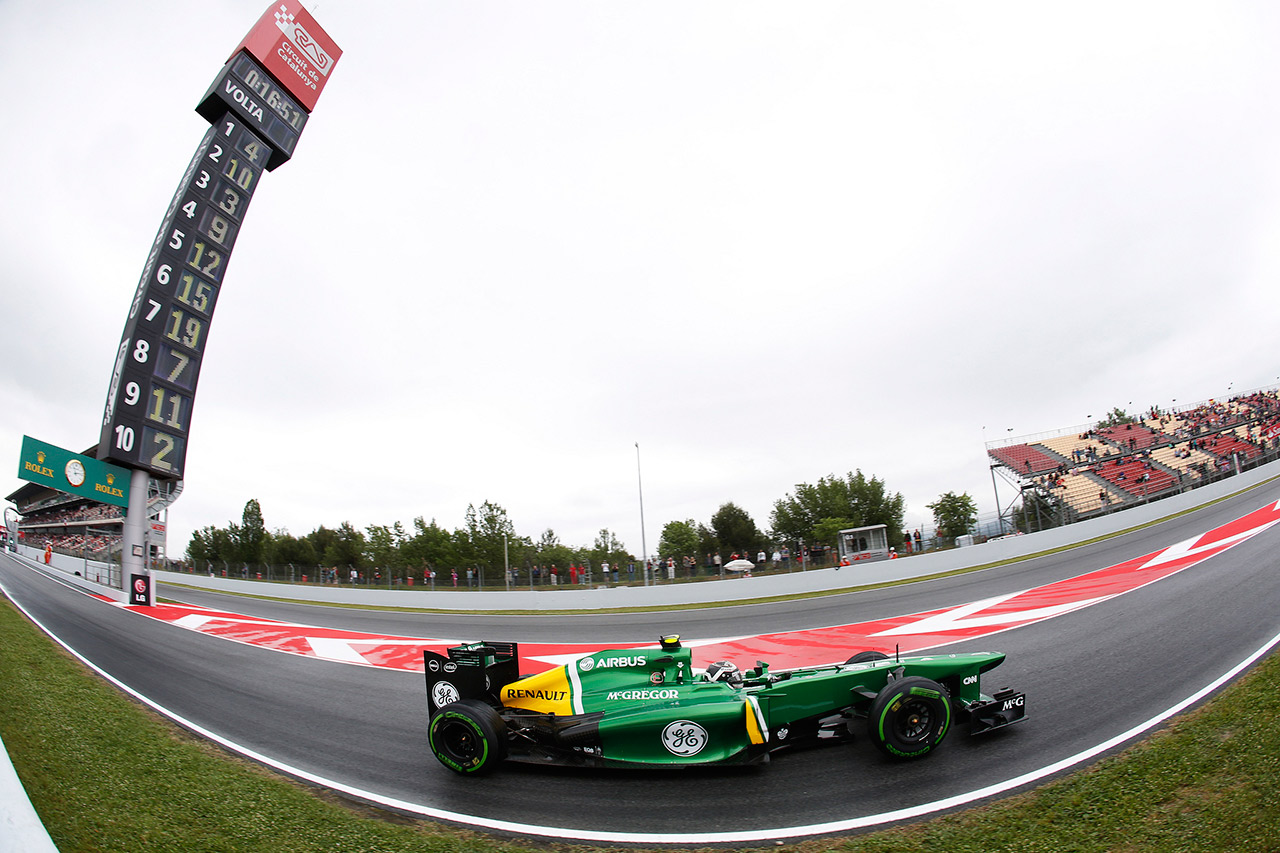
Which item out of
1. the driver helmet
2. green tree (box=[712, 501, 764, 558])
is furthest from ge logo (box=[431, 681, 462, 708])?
green tree (box=[712, 501, 764, 558])

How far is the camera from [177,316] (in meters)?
20.5

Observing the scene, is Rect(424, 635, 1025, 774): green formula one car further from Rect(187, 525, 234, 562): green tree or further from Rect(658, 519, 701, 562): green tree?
Rect(187, 525, 234, 562): green tree

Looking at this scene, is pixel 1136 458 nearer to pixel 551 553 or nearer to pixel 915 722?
pixel 915 722

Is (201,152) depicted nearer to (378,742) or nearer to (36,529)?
(378,742)

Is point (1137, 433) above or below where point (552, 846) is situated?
above

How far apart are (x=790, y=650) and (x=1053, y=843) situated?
593 cm

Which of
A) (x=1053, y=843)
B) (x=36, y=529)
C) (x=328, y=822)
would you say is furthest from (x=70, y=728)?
(x=36, y=529)

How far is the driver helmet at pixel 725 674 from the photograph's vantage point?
4.83m

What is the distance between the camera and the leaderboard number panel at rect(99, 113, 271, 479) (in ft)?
63.8

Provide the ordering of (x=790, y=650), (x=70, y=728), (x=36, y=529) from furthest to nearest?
(x=36, y=529)
(x=790, y=650)
(x=70, y=728)

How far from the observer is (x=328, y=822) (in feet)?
12.8

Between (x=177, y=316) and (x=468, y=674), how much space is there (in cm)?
2310

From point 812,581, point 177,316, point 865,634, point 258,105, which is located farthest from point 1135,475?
point 258,105

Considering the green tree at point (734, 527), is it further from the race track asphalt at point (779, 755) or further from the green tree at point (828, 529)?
the race track asphalt at point (779, 755)
